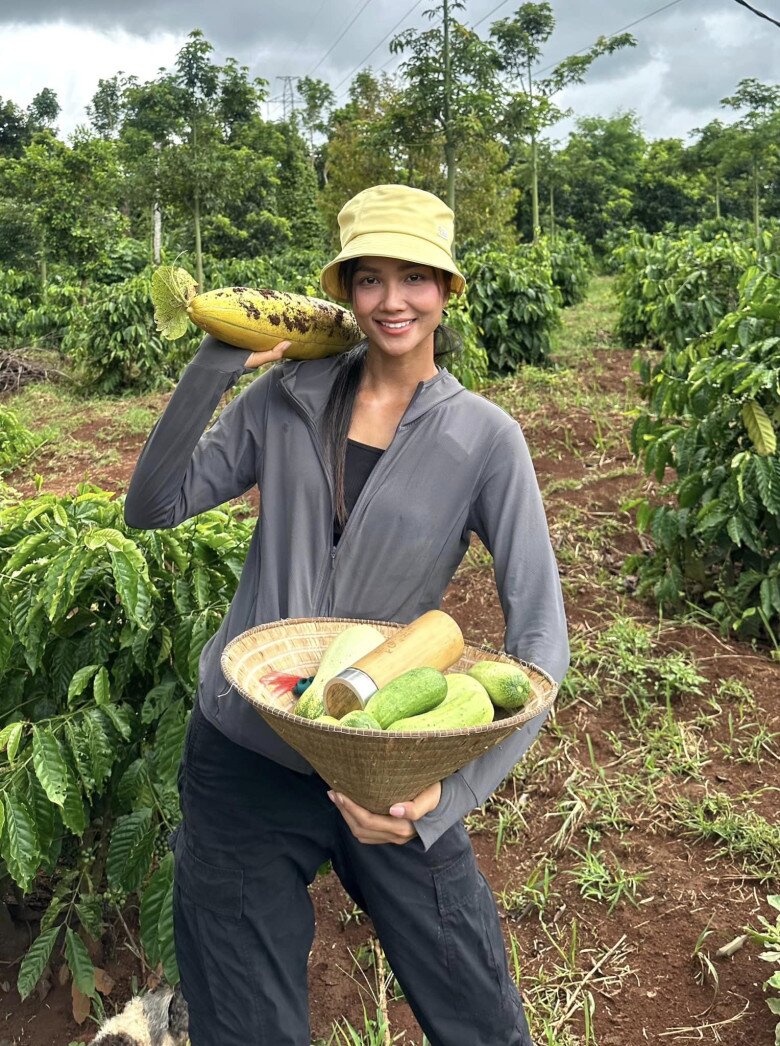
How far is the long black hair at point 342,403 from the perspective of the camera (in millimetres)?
1527

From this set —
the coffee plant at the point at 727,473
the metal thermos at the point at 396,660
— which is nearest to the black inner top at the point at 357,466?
the metal thermos at the point at 396,660

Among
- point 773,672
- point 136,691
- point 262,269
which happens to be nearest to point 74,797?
point 136,691

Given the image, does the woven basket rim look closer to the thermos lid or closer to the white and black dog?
the thermos lid

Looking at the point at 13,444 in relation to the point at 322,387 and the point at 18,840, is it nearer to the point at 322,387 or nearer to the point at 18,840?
the point at 18,840

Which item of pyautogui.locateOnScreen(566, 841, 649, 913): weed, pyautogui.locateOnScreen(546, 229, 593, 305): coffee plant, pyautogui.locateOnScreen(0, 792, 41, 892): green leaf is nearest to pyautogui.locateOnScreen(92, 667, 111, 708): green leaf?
pyautogui.locateOnScreen(0, 792, 41, 892): green leaf

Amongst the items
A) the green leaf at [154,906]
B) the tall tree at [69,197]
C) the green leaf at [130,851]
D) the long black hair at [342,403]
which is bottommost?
the green leaf at [154,906]

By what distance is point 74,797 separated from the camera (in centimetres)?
186

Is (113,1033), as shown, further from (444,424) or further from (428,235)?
(428,235)

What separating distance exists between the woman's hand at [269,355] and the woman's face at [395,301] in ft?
0.47

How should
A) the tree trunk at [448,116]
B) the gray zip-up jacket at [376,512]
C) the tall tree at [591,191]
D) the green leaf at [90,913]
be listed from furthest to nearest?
the tall tree at [591,191], the tree trunk at [448,116], the green leaf at [90,913], the gray zip-up jacket at [376,512]

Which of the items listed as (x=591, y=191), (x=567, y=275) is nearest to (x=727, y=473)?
(x=567, y=275)

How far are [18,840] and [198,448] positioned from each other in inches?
34.7

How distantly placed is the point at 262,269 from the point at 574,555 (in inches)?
527

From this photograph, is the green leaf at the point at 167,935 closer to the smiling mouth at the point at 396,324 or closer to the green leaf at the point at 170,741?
the green leaf at the point at 170,741
